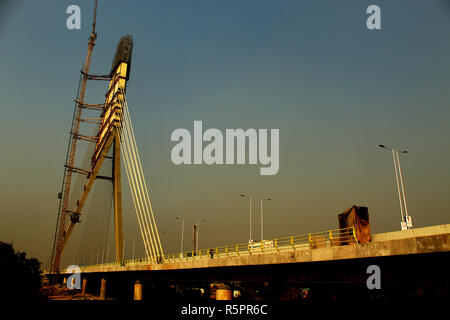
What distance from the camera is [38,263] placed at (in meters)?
47.6

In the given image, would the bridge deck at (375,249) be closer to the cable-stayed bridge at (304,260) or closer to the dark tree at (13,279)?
the cable-stayed bridge at (304,260)

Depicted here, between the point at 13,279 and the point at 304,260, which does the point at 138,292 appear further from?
the point at 304,260

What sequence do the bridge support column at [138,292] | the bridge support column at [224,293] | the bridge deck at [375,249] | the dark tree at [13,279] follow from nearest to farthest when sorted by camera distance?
the bridge deck at [375,249] → the dark tree at [13,279] → the bridge support column at [224,293] → the bridge support column at [138,292]

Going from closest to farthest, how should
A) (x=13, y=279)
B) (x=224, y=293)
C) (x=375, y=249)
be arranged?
(x=375, y=249) → (x=13, y=279) → (x=224, y=293)

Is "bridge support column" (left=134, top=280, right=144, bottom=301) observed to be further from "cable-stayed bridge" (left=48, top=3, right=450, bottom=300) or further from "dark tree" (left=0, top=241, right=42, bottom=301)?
"dark tree" (left=0, top=241, right=42, bottom=301)

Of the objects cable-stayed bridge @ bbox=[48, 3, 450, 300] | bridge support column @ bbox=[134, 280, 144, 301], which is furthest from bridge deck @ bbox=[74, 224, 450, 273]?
bridge support column @ bbox=[134, 280, 144, 301]

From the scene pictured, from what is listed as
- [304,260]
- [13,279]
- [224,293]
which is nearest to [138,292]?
[13,279]

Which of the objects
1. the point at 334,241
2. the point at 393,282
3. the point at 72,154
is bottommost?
the point at 393,282

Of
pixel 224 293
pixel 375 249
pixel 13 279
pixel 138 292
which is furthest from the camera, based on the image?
pixel 138 292

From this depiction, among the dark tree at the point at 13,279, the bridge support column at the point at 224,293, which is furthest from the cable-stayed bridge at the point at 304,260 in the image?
the dark tree at the point at 13,279

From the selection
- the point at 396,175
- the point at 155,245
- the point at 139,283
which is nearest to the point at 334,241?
the point at 396,175
